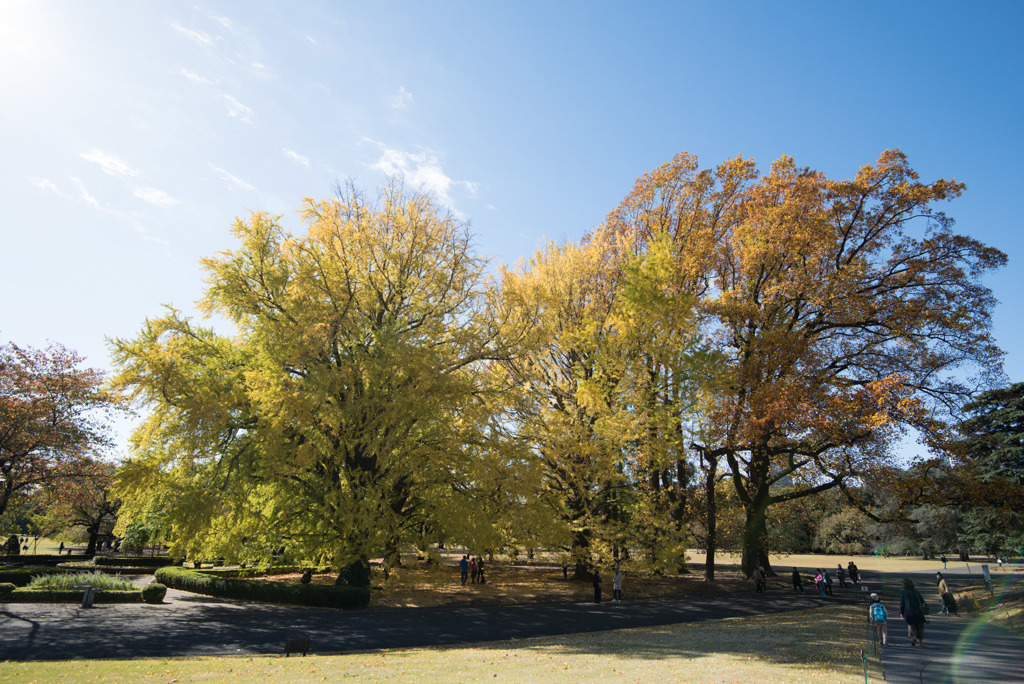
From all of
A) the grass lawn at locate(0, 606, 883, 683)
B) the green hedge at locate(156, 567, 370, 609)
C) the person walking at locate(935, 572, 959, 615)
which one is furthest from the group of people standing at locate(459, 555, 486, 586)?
the person walking at locate(935, 572, 959, 615)

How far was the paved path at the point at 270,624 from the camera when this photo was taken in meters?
12.0

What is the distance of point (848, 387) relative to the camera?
25.9 meters

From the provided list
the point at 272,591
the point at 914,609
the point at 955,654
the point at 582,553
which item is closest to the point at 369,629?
the point at 272,591

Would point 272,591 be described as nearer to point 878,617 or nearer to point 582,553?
point 582,553

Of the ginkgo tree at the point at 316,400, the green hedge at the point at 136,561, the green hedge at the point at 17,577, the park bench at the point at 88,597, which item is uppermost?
the ginkgo tree at the point at 316,400

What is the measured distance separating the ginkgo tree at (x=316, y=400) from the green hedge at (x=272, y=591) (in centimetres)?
133

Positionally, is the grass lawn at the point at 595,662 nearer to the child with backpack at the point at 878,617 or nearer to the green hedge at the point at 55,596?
the child with backpack at the point at 878,617

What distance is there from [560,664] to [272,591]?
13572mm

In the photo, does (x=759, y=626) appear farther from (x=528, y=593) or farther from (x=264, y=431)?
(x=264, y=431)

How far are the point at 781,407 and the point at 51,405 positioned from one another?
3437 cm

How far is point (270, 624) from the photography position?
49.8 feet

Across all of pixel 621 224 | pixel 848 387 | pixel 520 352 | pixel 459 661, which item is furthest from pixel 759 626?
pixel 621 224

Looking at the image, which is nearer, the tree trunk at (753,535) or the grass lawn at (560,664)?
the grass lawn at (560,664)

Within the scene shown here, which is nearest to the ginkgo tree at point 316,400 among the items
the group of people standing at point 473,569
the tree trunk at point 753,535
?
the group of people standing at point 473,569
